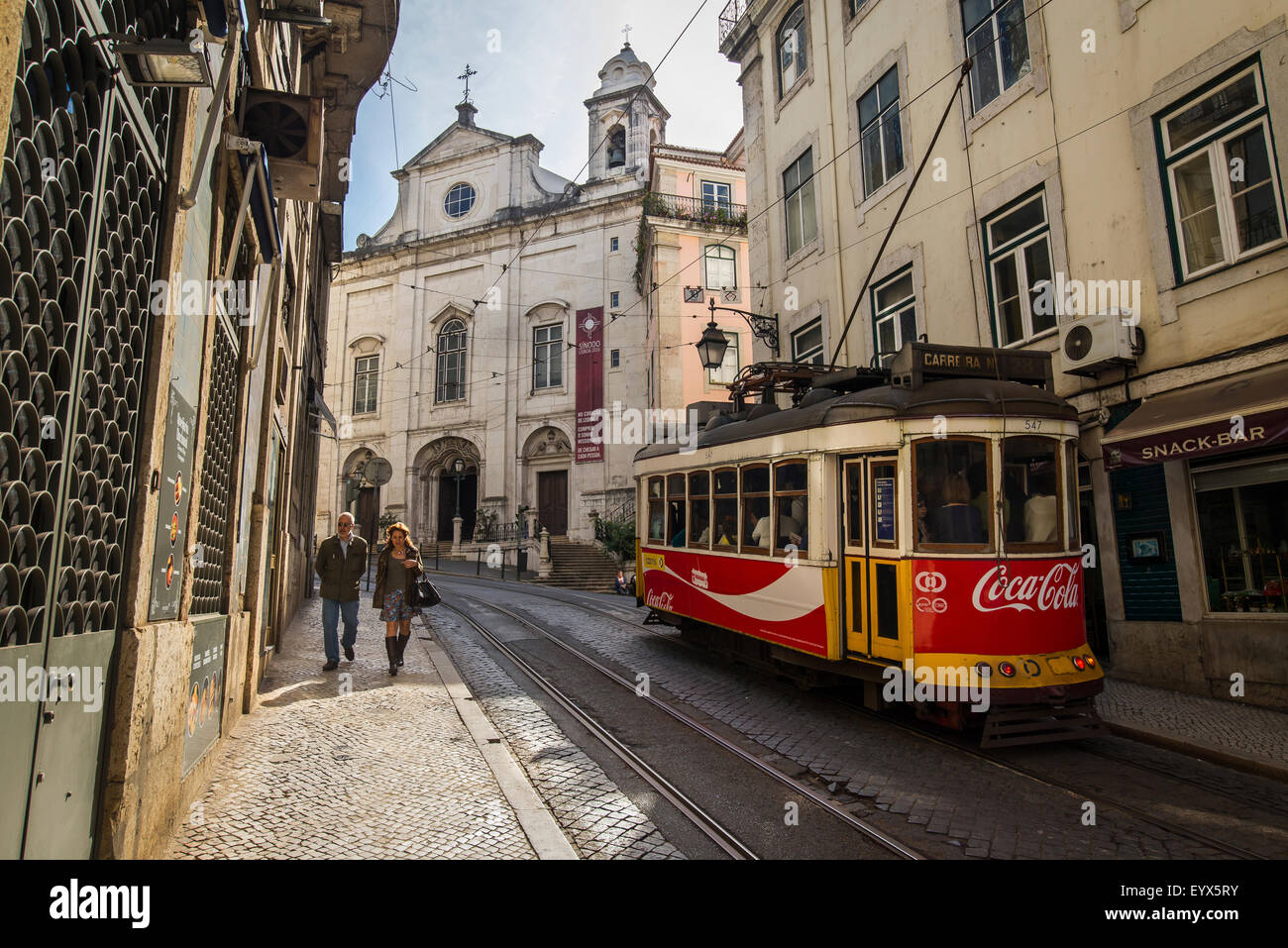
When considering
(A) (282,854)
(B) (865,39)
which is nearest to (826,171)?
(B) (865,39)

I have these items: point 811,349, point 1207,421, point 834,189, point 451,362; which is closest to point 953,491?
point 1207,421

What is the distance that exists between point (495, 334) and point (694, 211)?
10.9 m

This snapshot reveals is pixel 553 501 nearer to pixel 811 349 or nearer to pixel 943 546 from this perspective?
pixel 811 349

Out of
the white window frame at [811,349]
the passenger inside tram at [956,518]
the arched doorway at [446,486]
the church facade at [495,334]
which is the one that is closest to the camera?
the passenger inside tram at [956,518]

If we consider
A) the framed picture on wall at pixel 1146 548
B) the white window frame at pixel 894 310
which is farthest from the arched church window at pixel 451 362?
the framed picture on wall at pixel 1146 548

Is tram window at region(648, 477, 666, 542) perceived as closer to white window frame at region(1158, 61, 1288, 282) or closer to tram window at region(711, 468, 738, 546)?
tram window at region(711, 468, 738, 546)

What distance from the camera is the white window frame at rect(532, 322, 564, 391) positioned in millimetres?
32531

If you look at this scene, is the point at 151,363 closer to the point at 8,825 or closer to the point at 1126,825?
the point at 8,825

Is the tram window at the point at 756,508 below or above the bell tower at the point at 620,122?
below

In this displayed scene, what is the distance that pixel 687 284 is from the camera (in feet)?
90.0

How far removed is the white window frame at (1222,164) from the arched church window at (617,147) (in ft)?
94.5

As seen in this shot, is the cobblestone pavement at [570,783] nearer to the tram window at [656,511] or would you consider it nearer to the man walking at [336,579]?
the man walking at [336,579]

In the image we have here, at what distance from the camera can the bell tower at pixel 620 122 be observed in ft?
109

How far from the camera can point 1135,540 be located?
8047 mm
